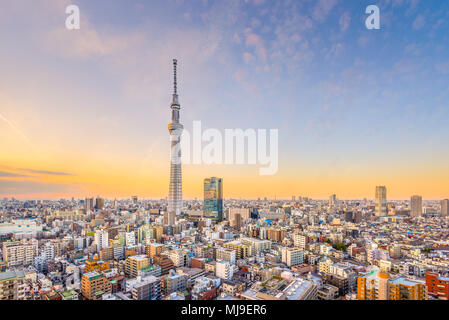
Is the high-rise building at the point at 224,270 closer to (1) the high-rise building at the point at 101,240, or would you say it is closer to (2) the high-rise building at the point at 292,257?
(2) the high-rise building at the point at 292,257

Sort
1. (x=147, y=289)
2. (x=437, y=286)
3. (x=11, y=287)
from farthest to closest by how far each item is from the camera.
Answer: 1. (x=147, y=289)
2. (x=11, y=287)
3. (x=437, y=286)

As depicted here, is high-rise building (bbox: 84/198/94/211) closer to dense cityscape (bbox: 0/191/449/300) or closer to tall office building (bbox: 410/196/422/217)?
dense cityscape (bbox: 0/191/449/300)

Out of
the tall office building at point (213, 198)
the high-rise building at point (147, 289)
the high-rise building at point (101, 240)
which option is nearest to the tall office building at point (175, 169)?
the tall office building at point (213, 198)

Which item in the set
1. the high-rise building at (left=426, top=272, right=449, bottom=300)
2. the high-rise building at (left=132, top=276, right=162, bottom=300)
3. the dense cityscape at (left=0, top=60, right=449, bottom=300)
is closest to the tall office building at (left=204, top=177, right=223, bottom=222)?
the dense cityscape at (left=0, top=60, right=449, bottom=300)

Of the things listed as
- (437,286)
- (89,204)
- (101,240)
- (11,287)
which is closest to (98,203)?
(89,204)

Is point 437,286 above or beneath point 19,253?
above

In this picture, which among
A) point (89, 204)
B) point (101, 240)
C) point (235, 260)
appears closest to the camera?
point (235, 260)

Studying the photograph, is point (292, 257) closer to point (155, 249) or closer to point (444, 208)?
point (155, 249)
